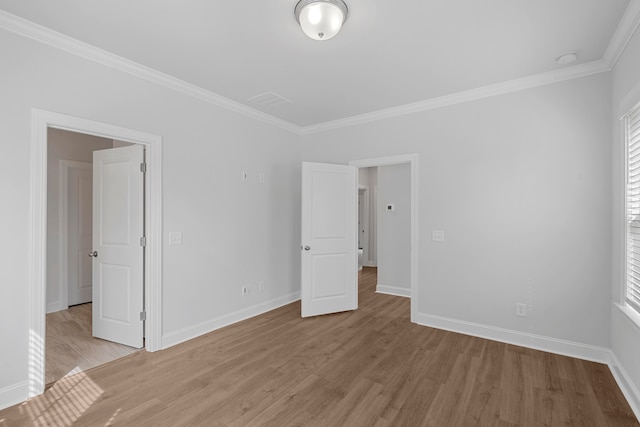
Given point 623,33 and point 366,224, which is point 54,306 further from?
point 623,33

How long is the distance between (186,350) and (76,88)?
8.52ft

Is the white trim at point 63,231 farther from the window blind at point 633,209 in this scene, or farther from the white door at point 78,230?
the window blind at point 633,209

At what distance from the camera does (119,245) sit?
10.8ft

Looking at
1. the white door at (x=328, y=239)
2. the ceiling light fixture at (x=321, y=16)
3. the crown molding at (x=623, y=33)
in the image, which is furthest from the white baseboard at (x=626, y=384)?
the ceiling light fixture at (x=321, y=16)

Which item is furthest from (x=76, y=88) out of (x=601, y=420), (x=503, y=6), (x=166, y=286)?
(x=601, y=420)

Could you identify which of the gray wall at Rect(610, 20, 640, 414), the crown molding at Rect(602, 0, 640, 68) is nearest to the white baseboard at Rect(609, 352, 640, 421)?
the gray wall at Rect(610, 20, 640, 414)

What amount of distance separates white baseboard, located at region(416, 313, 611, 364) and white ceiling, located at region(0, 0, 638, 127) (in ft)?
8.84

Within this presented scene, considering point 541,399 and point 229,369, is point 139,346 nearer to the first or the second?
point 229,369

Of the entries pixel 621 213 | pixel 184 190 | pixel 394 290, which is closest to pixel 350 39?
pixel 184 190

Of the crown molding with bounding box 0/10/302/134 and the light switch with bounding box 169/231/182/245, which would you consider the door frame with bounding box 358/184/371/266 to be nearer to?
the crown molding with bounding box 0/10/302/134

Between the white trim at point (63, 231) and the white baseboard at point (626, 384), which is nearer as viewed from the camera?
the white baseboard at point (626, 384)

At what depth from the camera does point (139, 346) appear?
10.5ft

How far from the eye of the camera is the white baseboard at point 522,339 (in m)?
2.94

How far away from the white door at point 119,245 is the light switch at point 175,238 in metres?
0.28
